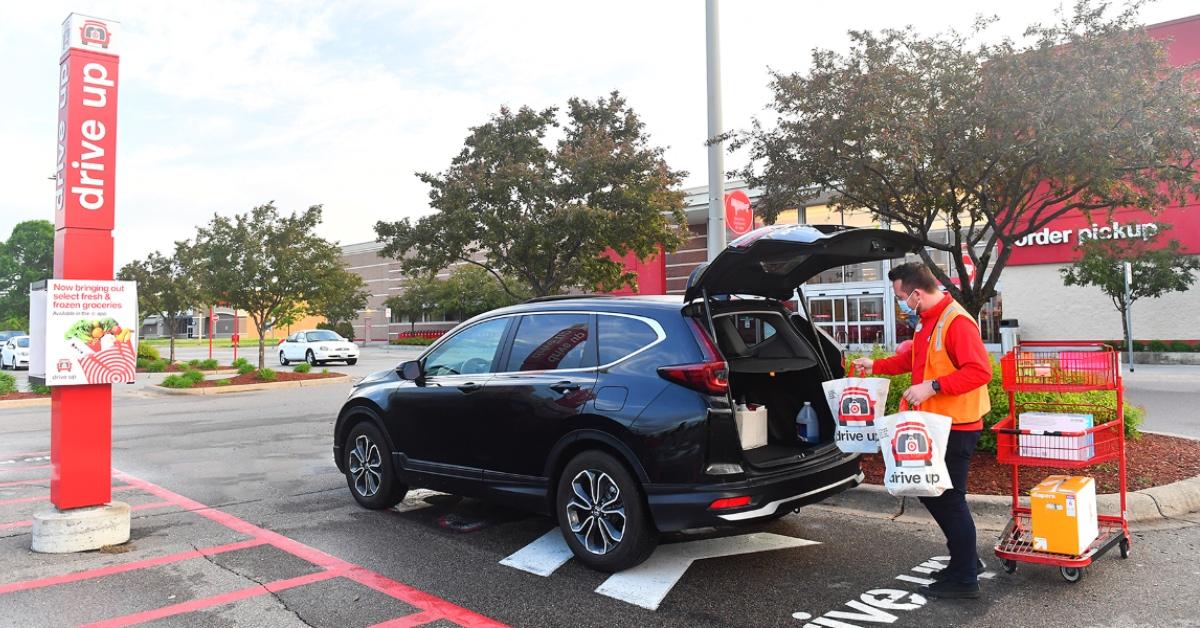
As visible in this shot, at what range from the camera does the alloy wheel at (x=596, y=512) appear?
15.3ft

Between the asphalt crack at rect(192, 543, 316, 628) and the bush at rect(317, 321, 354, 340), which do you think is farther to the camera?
the bush at rect(317, 321, 354, 340)

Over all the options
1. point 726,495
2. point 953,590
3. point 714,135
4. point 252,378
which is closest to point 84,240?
point 726,495

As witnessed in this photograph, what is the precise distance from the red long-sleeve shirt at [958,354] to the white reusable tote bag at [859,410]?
0.80 ft

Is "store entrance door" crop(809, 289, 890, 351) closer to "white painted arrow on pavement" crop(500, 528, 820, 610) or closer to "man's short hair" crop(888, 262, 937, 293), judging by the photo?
"white painted arrow on pavement" crop(500, 528, 820, 610)

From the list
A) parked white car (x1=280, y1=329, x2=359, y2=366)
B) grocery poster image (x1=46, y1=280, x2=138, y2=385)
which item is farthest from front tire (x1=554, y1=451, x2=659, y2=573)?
parked white car (x1=280, y1=329, x2=359, y2=366)

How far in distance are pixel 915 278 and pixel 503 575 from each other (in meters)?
3.04

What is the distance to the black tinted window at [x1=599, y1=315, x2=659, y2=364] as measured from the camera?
479cm

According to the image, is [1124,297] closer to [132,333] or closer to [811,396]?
[811,396]

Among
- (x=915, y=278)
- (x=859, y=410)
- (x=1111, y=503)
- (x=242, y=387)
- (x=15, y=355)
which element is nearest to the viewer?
(x=915, y=278)

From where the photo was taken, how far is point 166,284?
2905 cm

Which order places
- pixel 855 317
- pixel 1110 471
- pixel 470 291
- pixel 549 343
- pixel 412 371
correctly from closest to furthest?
pixel 549 343
pixel 412 371
pixel 1110 471
pixel 855 317
pixel 470 291

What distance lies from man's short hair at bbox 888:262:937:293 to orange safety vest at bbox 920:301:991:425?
0.16 m

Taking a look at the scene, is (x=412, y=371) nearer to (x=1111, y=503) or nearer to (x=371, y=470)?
(x=371, y=470)

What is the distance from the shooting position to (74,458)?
5406 millimetres
